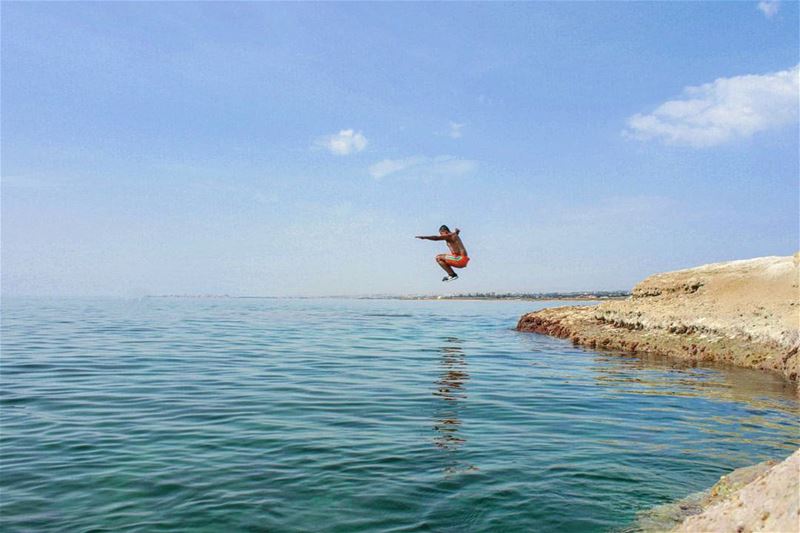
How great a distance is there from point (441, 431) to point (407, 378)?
6.36 metres

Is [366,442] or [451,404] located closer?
[366,442]

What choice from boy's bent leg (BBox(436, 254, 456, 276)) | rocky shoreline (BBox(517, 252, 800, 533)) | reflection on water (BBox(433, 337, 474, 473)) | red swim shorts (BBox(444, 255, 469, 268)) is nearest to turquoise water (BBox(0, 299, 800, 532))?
reflection on water (BBox(433, 337, 474, 473))

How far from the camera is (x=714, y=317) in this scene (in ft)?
70.0

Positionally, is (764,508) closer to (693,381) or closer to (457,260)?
(693,381)

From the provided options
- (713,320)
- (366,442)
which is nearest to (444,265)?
(713,320)

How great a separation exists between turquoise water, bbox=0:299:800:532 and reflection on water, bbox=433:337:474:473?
0.06 m

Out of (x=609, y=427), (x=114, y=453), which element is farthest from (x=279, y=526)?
(x=609, y=427)

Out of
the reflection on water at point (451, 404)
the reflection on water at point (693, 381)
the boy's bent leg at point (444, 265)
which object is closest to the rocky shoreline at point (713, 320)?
the reflection on water at point (693, 381)

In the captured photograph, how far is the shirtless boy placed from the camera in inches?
802

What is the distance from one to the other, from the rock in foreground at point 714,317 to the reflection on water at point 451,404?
8082 millimetres

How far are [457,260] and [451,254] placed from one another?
1.31 ft

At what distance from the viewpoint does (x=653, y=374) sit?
17.7 meters

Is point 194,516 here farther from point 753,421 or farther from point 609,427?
point 753,421

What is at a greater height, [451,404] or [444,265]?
[444,265]
